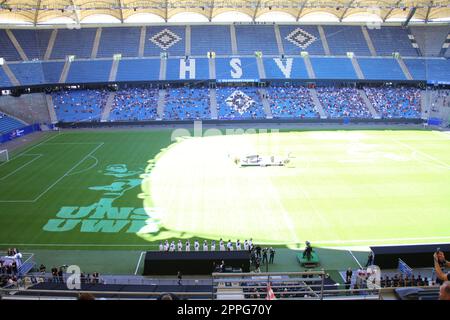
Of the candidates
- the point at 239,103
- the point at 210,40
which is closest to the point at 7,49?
the point at 210,40

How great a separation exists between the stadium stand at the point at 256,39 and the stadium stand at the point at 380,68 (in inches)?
671

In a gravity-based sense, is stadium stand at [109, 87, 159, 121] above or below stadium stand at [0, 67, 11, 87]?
below

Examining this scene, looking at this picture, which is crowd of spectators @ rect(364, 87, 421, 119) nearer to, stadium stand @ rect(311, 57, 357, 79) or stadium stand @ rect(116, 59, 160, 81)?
stadium stand @ rect(311, 57, 357, 79)

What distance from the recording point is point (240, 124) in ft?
208

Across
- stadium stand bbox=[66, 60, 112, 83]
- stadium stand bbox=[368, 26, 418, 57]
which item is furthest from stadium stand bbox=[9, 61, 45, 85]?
stadium stand bbox=[368, 26, 418, 57]

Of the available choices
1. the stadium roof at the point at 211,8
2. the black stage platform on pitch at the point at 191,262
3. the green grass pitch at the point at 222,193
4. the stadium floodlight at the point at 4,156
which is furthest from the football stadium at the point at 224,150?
the stadium floodlight at the point at 4,156

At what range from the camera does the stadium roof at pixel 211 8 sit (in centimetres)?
6406

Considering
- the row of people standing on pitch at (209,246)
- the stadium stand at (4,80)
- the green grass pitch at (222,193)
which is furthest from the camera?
the stadium stand at (4,80)

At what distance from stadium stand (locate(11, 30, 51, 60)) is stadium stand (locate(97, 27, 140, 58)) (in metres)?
9.72

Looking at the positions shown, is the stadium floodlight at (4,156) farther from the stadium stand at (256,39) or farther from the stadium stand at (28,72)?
the stadium stand at (256,39)

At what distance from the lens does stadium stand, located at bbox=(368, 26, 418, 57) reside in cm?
7706

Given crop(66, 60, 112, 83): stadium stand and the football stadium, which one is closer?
the football stadium

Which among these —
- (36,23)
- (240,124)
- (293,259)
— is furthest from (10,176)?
(36,23)
